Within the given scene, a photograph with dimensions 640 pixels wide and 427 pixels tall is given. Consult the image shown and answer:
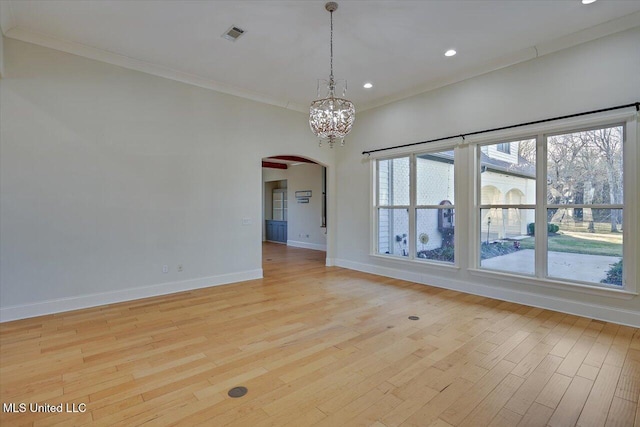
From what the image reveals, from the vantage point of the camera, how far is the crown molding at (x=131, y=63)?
3.83m

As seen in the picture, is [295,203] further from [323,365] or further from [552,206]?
[323,365]

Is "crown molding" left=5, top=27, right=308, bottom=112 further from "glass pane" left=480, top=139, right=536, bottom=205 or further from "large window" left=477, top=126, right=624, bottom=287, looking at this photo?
"large window" left=477, top=126, right=624, bottom=287

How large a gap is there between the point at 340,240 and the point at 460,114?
3580 mm

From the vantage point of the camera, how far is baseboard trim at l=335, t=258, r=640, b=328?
360 cm

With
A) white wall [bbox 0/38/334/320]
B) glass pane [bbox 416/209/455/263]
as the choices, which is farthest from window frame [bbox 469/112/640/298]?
white wall [bbox 0/38/334/320]

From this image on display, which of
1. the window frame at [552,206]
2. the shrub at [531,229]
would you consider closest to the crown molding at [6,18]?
the window frame at [552,206]

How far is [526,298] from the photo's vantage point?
433 centimetres

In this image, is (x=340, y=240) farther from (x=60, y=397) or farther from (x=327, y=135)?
(x=60, y=397)

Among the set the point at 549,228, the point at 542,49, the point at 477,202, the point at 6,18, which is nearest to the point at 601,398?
the point at 549,228

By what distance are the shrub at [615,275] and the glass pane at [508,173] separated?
1162mm

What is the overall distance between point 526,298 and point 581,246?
3.22 feet

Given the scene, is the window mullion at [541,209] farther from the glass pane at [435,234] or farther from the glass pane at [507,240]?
the glass pane at [435,234]

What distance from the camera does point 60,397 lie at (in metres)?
2.24

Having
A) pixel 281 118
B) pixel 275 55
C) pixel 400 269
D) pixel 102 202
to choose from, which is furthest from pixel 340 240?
pixel 102 202
